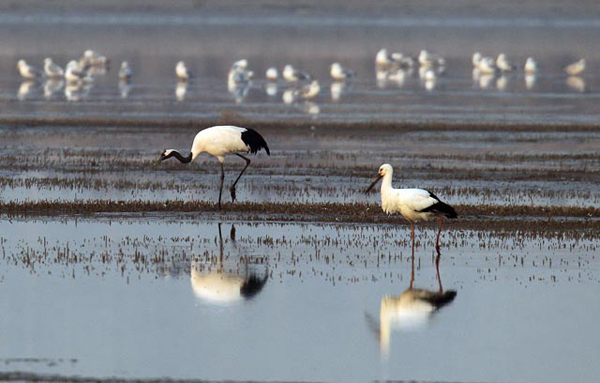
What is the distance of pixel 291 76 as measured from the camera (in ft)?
163

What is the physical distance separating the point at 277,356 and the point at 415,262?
14.0ft

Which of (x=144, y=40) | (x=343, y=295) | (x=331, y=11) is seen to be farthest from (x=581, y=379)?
(x=331, y=11)

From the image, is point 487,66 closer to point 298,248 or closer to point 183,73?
point 183,73

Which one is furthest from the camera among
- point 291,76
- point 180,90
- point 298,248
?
point 291,76

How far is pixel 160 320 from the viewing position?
11945 millimetres

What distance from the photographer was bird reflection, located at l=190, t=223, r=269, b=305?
1290 centimetres

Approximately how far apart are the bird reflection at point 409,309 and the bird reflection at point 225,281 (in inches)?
57.2

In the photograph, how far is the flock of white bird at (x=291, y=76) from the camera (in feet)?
149

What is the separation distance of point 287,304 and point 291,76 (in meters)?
37.5

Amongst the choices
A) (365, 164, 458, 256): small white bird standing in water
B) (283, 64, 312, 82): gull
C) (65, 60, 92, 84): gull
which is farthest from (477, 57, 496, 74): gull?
(365, 164, 458, 256): small white bird standing in water

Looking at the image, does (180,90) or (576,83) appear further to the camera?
(576,83)

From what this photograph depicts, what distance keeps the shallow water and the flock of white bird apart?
25940 millimetres

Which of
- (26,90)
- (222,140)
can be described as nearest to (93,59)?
(26,90)

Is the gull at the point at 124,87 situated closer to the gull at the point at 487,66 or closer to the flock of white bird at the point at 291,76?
the flock of white bird at the point at 291,76
